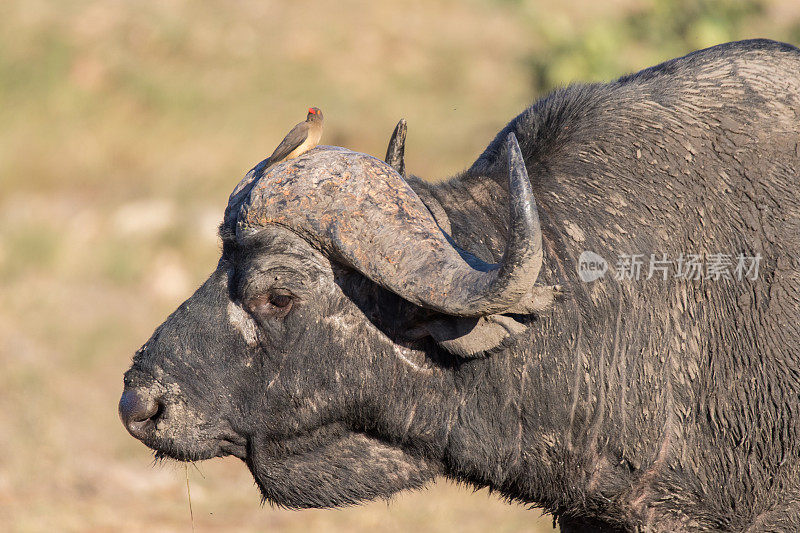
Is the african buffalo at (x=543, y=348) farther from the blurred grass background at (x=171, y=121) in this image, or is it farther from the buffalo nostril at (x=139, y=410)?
the blurred grass background at (x=171, y=121)

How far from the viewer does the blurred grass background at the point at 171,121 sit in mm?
9266

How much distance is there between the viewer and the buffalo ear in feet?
10.7

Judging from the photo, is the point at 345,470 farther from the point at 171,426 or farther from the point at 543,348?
the point at 543,348

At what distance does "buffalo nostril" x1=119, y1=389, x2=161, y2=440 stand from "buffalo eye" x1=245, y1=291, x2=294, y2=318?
0.53 meters

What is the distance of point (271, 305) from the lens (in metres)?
3.50

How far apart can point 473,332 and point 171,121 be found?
12.0 meters

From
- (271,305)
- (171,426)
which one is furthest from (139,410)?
(271,305)

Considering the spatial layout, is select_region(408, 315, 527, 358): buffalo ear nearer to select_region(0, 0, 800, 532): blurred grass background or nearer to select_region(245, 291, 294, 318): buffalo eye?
select_region(245, 291, 294, 318): buffalo eye

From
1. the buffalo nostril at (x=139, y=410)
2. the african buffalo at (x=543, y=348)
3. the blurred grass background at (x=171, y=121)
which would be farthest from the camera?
the blurred grass background at (x=171, y=121)

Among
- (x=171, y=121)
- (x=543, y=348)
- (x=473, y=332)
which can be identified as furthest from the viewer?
(x=171, y=121)

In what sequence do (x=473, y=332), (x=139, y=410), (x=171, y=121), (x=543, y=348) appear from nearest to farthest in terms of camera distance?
1. (x=473, y=332)
2. (x=543, y=348)
3. (x=139, y=410)
4. (x=171, y=121)

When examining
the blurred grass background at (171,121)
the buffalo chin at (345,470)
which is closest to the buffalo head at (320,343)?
the buffalo chin at (345,470)

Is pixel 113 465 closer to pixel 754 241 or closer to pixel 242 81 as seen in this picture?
pixel 754 241

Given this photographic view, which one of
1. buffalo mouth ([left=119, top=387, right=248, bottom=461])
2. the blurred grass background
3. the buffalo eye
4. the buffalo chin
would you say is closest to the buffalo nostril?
buffalo mouth ([left=119, top=387, right=248, bottom=461])
